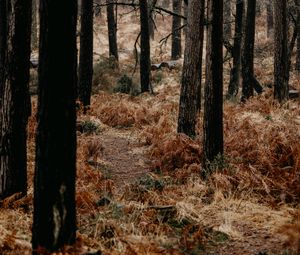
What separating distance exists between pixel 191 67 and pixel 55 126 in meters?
6.49

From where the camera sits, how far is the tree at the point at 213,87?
686 cm

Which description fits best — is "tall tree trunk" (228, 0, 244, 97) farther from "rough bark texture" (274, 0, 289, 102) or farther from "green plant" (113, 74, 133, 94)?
"green plant" (113, 74, 133, 94)

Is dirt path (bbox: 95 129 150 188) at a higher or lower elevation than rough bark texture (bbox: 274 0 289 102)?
lower

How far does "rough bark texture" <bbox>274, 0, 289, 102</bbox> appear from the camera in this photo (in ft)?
43.7

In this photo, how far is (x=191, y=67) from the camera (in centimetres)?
984

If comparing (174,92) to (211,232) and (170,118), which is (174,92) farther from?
(211,232)

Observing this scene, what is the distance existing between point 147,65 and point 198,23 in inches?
326

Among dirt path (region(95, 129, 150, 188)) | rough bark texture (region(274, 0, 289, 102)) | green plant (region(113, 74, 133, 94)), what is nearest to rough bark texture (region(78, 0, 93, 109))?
dirt path (region(95, 129, 150, 188))

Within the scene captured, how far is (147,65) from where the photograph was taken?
17.8m

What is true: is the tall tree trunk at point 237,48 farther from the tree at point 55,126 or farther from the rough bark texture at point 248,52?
the tree at point 55,126

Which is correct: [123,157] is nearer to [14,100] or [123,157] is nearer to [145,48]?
[14,100]

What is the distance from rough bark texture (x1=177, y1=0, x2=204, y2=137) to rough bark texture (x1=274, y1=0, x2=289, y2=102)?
15.3 ft

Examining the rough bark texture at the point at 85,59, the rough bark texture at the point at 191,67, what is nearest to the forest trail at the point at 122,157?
the rough bark texture at the point at 191,67

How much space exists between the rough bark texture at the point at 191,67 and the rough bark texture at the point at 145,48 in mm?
7492
